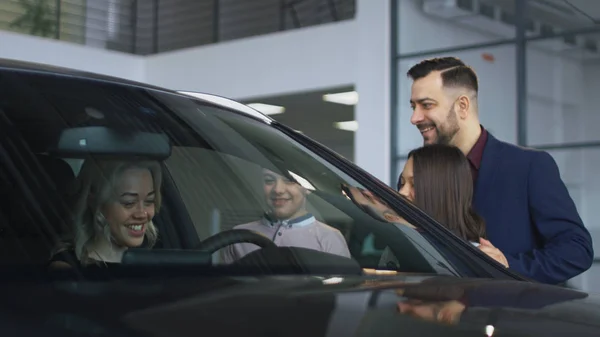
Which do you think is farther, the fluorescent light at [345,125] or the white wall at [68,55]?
the fluorescent light at [345,125]

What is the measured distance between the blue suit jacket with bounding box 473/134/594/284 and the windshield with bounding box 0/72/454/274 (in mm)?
904

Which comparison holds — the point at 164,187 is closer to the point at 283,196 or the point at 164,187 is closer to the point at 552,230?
the point at 283,196

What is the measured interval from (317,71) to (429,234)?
1202cm

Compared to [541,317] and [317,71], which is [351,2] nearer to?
[317,71]

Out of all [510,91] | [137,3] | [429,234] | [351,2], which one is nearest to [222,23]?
[137,3]

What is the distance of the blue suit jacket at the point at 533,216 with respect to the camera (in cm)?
288

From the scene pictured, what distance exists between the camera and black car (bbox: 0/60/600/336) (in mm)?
1263

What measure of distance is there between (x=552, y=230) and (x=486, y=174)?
0.26 m

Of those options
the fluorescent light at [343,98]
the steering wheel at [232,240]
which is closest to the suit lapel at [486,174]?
the steering wheel at [232,240]

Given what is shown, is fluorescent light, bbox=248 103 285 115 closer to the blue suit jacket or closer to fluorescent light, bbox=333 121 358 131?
fluorescent light, bbox=333 121 358 131

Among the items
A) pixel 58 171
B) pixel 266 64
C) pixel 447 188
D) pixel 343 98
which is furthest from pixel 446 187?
pixel 266 64

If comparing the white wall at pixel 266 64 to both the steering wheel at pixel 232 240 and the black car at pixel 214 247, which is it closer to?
the black car at pixel 214 247

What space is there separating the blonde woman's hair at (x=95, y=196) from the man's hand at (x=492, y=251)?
1171 mm

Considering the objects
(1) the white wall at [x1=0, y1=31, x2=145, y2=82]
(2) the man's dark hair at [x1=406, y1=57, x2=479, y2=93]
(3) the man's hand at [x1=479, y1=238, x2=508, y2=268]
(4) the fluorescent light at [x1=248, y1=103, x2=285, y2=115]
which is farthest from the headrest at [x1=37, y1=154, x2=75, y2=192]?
(4) the fluorescent light at [x1=248, y1=103, x2=285, y2=115]
